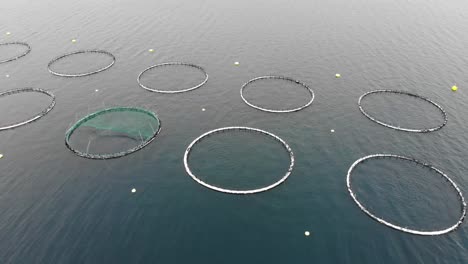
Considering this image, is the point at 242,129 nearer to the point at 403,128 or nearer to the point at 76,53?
the point at 403,128

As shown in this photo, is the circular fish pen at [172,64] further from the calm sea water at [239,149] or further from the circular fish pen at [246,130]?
the circular fish pen at [246,130]

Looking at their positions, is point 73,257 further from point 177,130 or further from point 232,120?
point 232,120

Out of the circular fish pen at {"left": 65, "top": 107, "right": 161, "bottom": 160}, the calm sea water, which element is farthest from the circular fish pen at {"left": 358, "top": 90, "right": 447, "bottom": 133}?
the circular fish pen at {"left": 65, "top": 107, "right": 161, "bottom": 160}

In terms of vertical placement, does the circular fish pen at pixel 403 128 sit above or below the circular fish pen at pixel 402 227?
above

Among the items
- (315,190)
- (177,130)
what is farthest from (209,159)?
(315,190)

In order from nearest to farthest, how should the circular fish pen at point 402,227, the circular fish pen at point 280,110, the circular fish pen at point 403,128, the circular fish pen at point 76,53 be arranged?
the circular fish pen at point 402,227
the circular fish pen at point 403,128
the circular fish pen at point 280,110
the circular fish pen at point 76,53

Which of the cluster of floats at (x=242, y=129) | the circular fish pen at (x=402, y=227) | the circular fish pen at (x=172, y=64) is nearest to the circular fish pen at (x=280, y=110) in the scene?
the cluster of floats at (x=242, y=129)
